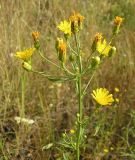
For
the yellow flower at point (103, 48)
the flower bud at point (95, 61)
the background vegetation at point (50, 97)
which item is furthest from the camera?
the background vegetation at point (50, 97)

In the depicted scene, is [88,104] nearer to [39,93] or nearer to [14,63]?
[39,93]

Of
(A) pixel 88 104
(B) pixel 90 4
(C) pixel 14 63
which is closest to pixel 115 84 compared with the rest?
(A) pixel 88 104

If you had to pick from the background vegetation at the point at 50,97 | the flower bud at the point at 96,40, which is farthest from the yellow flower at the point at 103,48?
the background vegetation at the point at 50,97

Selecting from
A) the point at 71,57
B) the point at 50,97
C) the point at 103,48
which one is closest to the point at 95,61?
the point at 71,57

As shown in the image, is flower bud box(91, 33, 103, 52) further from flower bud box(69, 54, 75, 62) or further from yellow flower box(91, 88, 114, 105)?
yellow flower box(91, 88, 114, 105)

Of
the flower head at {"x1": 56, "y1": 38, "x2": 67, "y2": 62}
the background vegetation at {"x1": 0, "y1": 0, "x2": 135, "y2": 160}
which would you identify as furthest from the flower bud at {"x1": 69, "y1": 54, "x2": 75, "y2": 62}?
the background vegetation at {"x1": 0, "y1": 0, "x2": 135, "y2": 160}

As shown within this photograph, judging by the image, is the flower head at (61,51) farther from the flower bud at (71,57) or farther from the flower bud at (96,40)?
the flower bud at (96,40)

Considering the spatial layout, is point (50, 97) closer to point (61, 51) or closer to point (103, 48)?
point (103, 48)

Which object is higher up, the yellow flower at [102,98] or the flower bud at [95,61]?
the flower bud at [95,61]
